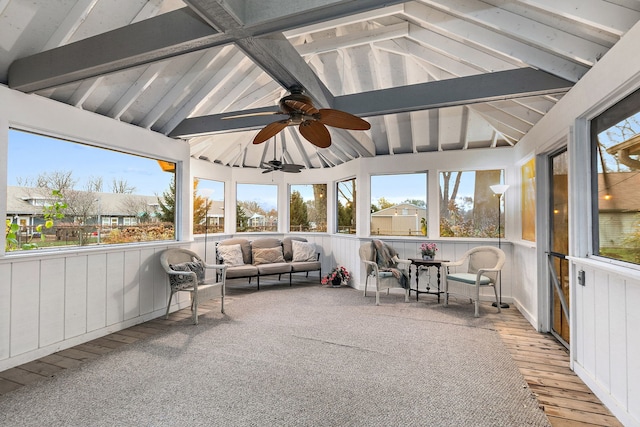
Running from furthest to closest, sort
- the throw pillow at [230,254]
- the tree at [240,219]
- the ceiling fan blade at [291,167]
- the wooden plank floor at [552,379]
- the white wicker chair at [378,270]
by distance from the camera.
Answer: the tree at [240,219] → the throw pillow at [230,254] → the ceiling fan blade at [291,167] → the white wicker chair at [378,270] → the wooden plank floor at [552,379]

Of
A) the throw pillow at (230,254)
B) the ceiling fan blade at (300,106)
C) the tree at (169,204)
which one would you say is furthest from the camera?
the throw pillow at (230,254)

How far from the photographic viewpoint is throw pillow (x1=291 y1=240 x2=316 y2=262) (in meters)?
7.13

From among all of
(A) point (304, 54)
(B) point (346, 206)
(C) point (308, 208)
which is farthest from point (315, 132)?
(C) point (308, 208)

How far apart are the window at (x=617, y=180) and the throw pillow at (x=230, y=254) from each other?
17.7 feet

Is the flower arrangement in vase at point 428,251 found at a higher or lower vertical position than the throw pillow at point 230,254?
higher

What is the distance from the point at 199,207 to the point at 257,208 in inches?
59.4

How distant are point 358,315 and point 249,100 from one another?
356cm

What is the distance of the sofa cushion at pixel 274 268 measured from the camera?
635cm

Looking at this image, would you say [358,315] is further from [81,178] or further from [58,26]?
[58,26]

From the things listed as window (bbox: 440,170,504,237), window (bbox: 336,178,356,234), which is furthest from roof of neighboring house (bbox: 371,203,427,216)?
window (bbox: 336,178,356,234)

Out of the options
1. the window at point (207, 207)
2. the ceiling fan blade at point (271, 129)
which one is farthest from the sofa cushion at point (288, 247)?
the ceiling fan blade at point (271, 129)

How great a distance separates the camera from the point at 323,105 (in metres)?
3.66

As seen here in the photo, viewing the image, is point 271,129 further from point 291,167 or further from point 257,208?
point 257,208

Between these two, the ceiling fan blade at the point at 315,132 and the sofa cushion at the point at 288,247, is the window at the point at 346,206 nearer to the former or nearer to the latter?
the sofa cushion at the point at 288,247
